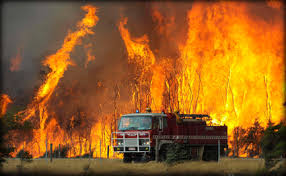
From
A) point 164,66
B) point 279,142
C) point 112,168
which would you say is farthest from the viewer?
point 164,66

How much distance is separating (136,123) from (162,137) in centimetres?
201

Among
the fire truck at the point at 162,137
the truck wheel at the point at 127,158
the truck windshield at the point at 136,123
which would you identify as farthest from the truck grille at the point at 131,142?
the truck wheel at the point at 127,158

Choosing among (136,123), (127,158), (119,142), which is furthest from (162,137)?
(119,142)

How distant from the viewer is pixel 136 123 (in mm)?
37250

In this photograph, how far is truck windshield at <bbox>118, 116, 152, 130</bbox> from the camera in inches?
1454

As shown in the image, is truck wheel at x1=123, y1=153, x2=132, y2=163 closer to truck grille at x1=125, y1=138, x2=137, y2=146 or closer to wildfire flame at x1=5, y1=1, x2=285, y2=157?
truck grille at x1=125, y1=138, x2=137, y2=146

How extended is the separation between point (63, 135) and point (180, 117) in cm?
3006

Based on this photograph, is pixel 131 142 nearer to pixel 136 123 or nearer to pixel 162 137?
pixel 136 123

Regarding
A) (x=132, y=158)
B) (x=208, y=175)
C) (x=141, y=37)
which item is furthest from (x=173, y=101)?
(x=208, y=175)

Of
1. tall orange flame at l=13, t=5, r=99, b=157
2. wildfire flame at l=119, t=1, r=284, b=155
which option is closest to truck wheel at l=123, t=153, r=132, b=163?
tall orange flame at l=13, t=5, r=99, b=157

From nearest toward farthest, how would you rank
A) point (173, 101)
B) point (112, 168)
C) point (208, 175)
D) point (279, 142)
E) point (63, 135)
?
point (279, 142) < point (208, 175) < point (112, 168) < point (173, 101) < point (63, 135)

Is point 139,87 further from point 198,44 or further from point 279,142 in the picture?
point 279,142

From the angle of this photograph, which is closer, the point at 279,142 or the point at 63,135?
the point at 279,142

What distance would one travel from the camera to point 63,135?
6669cm
